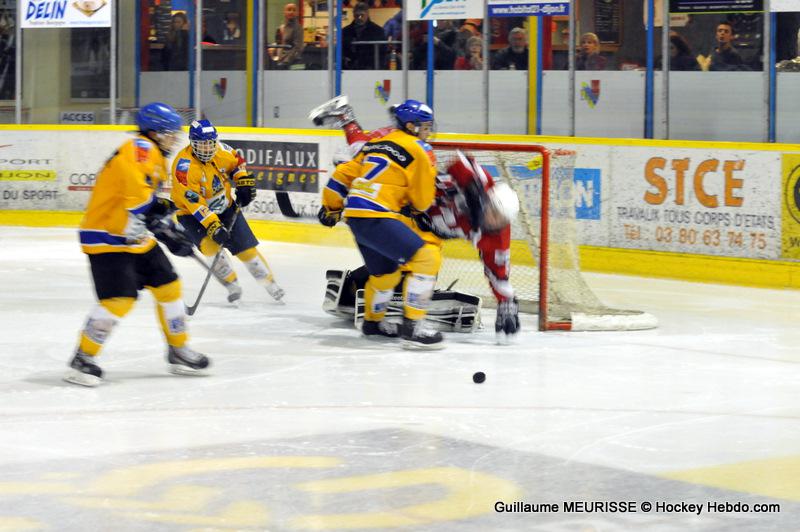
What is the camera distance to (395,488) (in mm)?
4348

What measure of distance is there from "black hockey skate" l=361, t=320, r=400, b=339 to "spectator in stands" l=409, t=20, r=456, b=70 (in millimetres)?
5009

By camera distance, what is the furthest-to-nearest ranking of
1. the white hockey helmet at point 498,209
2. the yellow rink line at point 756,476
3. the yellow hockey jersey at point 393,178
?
the white hockey helmet at point 498,209 < the yellow hockey jersey at point 393,178 < the yellow rink line at point 756,476

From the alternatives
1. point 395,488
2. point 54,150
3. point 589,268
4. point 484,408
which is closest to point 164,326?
point 484,408

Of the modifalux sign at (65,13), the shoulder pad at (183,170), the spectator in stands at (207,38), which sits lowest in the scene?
the shoulder pad at (183,170)

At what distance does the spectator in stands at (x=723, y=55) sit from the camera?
33.3 ft

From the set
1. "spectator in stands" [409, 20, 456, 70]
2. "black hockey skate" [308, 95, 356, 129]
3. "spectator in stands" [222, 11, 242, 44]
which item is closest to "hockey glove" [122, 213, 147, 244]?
"black hockey skate" [308, 95, 356, 129]

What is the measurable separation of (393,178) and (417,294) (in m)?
0.60

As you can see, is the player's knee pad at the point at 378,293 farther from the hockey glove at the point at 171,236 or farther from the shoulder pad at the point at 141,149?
the shoulder pad at the point at 141,149

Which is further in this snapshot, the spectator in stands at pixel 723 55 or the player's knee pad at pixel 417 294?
the spectator in stands at pixel 723 55

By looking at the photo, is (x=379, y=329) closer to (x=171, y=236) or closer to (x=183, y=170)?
(x=171, y=236)

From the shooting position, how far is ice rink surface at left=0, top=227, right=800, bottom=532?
13.5 feet

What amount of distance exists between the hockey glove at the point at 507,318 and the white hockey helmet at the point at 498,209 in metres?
0.40

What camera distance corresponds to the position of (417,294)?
23.0 ft

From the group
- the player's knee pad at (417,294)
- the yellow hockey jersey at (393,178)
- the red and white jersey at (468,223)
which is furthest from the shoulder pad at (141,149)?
the red and white jersey at (468,223)
